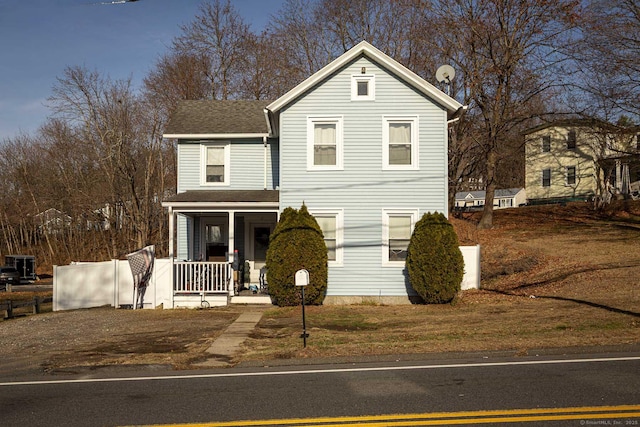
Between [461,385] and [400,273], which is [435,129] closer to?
[400,273]

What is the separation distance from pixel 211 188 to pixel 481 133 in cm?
1874

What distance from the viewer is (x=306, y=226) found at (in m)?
18.7

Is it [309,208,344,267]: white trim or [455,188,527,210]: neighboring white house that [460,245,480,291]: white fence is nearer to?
[309,208,344,267]: white trim

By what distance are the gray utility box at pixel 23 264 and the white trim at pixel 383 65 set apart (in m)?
30.9

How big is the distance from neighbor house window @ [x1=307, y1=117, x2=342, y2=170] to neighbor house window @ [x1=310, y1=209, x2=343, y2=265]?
1458mm

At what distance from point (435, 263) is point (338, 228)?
327 cm

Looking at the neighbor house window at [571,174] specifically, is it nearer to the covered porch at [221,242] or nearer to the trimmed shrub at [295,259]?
the covered porch at [221,242]

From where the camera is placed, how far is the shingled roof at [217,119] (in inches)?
881

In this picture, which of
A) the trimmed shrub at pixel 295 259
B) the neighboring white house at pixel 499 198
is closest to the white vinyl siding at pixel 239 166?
the trimmed shrub at pixel 295 259

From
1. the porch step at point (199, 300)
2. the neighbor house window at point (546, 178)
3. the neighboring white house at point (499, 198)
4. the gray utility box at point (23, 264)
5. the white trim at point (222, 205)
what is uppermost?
the neighbor house window at point (546, 178)

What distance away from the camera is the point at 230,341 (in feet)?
43.3

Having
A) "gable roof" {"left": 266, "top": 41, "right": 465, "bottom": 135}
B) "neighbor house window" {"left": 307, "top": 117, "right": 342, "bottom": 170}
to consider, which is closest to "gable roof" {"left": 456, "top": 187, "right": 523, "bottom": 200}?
"gable roof" {"left": 266, "top": 41, "right": 465, "bottom": 135}

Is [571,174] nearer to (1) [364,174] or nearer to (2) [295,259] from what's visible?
(1) [364,174]

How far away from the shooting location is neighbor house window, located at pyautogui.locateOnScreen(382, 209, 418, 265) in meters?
19.7
